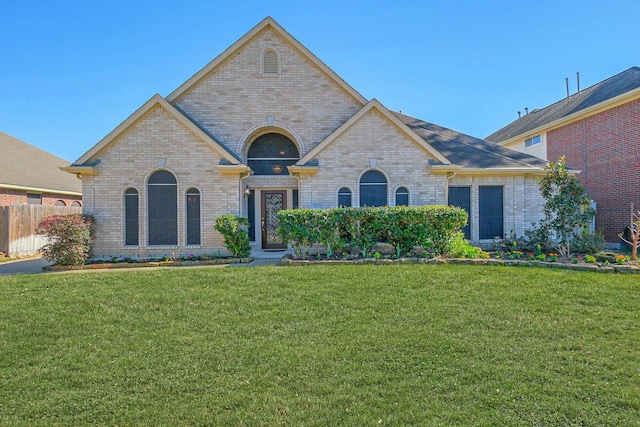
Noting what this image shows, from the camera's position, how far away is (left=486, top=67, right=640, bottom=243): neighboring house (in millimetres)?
14062

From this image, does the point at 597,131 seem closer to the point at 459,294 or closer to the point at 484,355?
the point at 459,294

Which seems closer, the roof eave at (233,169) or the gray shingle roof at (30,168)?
the roof eave at (233,169)

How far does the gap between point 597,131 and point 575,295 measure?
13368mm

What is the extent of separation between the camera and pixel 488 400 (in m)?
3.40

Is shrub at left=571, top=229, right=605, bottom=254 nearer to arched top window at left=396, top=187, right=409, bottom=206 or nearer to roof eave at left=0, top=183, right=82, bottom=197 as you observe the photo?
arched top window at left=396, top=187, right=409, bottom=206

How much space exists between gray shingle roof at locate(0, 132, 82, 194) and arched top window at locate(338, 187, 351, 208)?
15.9m

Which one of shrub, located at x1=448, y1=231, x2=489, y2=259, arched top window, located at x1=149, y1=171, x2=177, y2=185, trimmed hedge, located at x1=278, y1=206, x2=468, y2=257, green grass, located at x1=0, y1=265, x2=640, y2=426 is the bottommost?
green grass, located at x1=0, y1=265, x2=640, y2=426

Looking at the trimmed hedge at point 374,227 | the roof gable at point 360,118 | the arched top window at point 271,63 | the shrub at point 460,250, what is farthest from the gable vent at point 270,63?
the shrub at point 460,250

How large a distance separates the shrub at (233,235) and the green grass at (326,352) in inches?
140

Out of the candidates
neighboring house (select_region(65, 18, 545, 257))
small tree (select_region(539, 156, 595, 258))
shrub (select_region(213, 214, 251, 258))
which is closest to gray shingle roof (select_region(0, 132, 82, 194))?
neighboring house (select_region(65, 18, 545, 257))

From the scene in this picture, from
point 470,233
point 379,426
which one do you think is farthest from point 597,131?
point 379,426

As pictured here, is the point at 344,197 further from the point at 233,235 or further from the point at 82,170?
the point at 82,170

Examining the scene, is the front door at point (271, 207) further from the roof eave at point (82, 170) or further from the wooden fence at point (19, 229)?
the wooden fence at point (19, 229)

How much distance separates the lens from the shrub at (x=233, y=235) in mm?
10984
